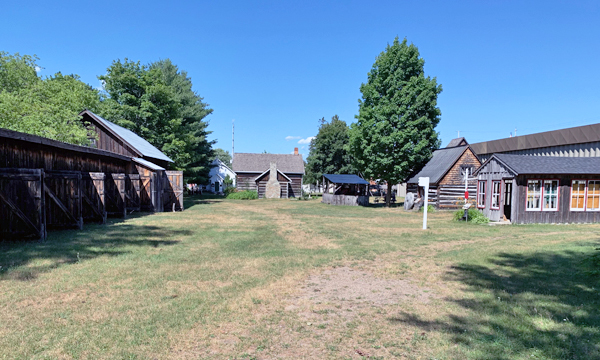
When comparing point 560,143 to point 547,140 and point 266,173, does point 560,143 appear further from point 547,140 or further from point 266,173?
point 266,173

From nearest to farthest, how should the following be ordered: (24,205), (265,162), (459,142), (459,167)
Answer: (24,205) → (459,167) → (459,142) → (265,162)

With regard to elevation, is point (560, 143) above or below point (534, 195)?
above

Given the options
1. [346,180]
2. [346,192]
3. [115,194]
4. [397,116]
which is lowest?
[346,192]

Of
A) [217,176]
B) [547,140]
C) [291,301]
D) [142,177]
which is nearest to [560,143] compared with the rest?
[547,140]

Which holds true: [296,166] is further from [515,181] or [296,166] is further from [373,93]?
[515,181]

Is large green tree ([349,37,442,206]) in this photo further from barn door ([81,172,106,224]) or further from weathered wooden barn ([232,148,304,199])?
barn door ([81,172,106,224])

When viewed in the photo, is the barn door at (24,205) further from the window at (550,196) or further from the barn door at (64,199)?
the window at (550,196)

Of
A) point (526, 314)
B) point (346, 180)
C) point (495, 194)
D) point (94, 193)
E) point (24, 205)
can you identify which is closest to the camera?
point (526, 314)

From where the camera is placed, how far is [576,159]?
1955 centimetres

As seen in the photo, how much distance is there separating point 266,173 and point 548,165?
32.6m

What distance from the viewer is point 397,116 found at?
29.5m

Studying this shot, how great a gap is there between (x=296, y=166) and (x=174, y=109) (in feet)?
66.1

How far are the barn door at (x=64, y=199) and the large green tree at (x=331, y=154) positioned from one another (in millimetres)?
41944

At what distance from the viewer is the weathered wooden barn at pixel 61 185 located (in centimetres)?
1043
